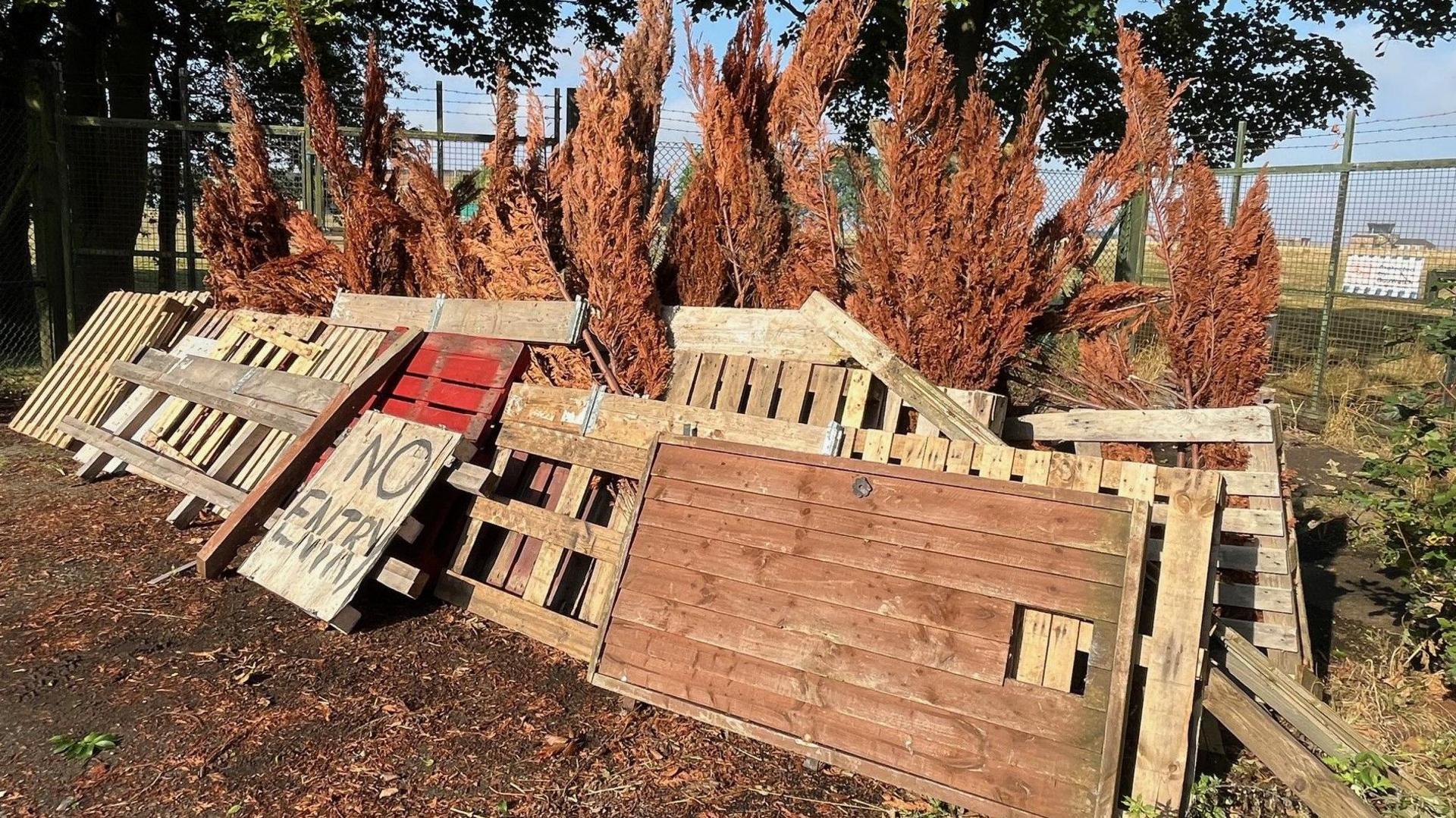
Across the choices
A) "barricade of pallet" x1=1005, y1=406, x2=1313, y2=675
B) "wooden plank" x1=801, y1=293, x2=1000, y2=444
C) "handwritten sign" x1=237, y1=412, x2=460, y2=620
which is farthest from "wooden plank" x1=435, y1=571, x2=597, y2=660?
"barricade of pallet" x1=1005, y1=406, x2=1313, y2=675

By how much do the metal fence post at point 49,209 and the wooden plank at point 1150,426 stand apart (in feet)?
35.3

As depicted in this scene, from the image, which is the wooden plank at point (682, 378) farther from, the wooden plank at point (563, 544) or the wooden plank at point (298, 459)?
the wooden plank at point (298, 459)

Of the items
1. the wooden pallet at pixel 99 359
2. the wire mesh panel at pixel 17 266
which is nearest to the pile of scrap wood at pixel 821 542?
the wooden pallet at pixel 99 359

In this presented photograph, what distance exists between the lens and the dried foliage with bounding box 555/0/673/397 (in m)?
5.19

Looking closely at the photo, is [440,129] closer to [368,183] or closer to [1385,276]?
[368,183]

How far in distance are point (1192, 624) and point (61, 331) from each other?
12.1 metres

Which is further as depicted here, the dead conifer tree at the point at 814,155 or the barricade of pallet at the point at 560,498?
the dead conifer tree at the point at 814,155

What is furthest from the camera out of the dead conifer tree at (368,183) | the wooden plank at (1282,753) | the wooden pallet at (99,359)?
the wooden pallet at (99,359)

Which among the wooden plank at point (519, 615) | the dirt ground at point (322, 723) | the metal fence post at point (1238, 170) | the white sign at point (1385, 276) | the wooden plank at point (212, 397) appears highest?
the metal fence post at point (1238, 170)

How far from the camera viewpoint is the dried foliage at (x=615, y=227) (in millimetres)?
5188

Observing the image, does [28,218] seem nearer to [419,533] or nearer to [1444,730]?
[419,533]

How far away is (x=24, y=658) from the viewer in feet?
13.3

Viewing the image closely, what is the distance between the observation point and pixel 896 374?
4219 millimetres

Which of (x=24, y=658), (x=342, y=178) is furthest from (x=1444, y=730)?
(x=342, y=178)
